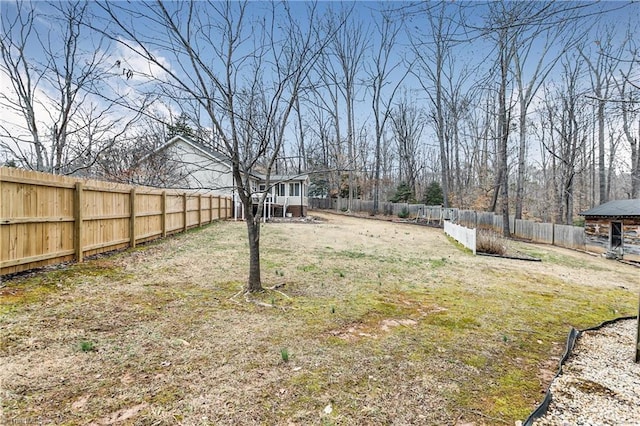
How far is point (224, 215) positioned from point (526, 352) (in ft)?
51.9

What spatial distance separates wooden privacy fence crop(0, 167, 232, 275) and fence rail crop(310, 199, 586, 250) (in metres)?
15.4

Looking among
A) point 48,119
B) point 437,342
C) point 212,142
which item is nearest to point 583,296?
point 437,342

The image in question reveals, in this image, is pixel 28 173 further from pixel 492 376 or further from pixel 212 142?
pixel 492 376

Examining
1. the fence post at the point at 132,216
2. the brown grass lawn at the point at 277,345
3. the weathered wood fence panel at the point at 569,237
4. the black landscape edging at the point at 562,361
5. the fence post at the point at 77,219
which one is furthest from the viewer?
the weathered wood fence panel at the point at 569,237

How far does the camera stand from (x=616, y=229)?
40.4 ft

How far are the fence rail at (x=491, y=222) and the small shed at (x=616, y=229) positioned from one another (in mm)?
700

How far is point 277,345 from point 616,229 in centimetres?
1564

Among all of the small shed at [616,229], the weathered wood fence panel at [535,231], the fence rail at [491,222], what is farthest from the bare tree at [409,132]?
the small shed at [616,229]

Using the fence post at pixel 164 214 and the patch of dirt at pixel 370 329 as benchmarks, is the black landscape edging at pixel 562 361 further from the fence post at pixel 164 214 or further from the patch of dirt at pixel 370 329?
the fence post at pixel 164 214

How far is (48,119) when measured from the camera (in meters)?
7.41

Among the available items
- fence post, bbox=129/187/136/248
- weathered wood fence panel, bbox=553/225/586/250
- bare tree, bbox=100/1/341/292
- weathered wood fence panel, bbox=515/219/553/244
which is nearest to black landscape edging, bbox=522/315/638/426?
bare tree, bbox=100/1/341/292

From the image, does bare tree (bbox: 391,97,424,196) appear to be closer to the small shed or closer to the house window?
the house window

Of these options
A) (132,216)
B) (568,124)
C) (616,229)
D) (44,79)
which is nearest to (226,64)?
(132,216)

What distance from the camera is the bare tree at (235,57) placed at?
400 centimetres
